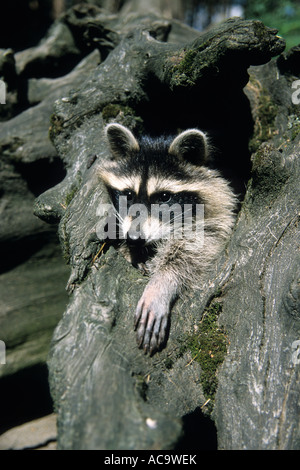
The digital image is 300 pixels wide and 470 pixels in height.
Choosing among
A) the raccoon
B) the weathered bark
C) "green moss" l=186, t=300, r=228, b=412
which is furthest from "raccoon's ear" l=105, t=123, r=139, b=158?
"green moss" l=186, t=300, r=228, b=412

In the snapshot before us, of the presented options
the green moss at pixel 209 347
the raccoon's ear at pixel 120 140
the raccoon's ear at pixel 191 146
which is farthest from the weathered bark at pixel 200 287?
the raccoon's ear at pixel 191 146

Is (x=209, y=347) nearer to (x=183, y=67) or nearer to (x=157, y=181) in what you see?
(x=157, y=181)

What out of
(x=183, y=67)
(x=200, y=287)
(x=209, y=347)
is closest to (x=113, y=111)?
(x=183, y=67)

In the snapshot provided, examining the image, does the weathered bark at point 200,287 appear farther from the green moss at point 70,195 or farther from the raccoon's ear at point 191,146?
the raccoon's ear at point 191,146

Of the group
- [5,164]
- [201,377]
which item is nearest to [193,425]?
[201,377]

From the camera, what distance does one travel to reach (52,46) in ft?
19.4

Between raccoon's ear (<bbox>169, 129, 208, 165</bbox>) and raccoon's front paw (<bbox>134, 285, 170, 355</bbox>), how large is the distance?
4.28ft

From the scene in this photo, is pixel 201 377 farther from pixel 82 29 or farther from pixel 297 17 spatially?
pixel 297 17

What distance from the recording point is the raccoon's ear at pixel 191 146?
3297 millimetres

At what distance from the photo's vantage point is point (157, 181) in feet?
11.0

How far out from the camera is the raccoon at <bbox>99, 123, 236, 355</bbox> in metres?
3.19

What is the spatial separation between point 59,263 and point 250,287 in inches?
133

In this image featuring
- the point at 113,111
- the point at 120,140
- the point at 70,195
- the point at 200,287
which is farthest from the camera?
the point at 113,111

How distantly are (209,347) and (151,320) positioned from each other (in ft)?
1.40
